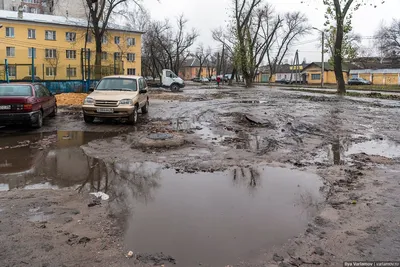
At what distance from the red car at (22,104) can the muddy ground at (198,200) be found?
2.13 ft

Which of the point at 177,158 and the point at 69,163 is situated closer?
the point at 69,163

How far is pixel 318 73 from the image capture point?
252ft

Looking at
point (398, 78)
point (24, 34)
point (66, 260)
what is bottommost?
point (66, 260)

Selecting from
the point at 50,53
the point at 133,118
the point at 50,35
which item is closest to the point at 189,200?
the point at 133,118

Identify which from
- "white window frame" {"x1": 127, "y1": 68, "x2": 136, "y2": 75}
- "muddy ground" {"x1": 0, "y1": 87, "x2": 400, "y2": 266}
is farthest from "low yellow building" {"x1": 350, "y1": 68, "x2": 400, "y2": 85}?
"muddy ground" {"x1": 0, "y1": 87, "x2": 400, "y2": 266}

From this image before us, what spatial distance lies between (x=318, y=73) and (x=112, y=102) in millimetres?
72267

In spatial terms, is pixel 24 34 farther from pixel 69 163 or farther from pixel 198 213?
pixel 198 213

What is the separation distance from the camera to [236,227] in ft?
13.5

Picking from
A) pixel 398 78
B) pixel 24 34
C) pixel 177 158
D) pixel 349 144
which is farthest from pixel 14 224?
pixel 398 78

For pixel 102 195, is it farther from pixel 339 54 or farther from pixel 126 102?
pixel 339 54

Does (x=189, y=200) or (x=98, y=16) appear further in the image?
(x=98, y=16)

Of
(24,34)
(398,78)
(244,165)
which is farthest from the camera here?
(398,78)

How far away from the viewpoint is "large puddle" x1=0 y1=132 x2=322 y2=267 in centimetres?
370

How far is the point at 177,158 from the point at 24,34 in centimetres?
5398
